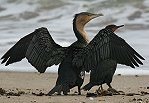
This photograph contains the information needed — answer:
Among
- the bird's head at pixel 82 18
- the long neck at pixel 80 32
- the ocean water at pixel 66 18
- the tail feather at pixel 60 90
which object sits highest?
the ocean water at pixel 66 18

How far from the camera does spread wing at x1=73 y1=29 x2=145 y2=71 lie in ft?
25.6

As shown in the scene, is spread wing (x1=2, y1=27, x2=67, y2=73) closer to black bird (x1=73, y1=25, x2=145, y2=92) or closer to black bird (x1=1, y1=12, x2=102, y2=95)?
black bird (x1=1, y1=12, x2=102, y2=95)

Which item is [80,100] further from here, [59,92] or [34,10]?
[34,10]

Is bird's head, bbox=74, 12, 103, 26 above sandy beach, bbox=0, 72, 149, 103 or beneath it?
above

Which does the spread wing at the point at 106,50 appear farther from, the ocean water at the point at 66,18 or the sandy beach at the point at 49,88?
the ocean water at the point at 66,18

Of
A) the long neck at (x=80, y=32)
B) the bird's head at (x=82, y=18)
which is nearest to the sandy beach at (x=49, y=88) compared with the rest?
the long neck at (x=80, y=32)

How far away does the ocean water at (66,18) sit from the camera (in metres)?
16.5

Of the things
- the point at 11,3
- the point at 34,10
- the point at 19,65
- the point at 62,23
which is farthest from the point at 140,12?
the point at 19,65

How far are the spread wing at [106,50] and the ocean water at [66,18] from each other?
5288mm

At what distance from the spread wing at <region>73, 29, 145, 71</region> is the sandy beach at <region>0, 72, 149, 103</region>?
0.52 metres

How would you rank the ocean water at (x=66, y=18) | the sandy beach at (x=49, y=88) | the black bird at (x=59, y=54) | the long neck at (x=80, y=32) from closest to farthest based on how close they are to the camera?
the sandy beach at (x=49, y=88) → the black bird at (x=59, y=54) → the long neck at (x=80, y=32) → the ocean water at (x=66, y=18)

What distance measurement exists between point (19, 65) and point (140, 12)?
36.2 ft

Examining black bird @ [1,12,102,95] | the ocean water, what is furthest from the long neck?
the ocean water

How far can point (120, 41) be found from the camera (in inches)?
311
